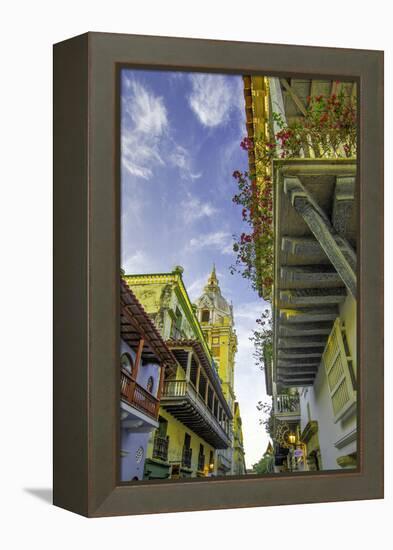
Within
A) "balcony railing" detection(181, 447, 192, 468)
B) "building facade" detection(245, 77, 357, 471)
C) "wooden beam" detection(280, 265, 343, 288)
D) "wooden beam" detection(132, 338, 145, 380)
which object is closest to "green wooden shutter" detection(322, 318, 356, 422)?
"building facade" detection(245, 77, 357, 471)

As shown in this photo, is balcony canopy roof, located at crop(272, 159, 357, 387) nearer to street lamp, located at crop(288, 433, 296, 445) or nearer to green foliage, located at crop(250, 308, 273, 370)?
green foliage, located at crop(250, 308, 273, 370)

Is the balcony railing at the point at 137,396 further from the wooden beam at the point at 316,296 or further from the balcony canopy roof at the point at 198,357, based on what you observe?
the wooden beam at the point at 316,296

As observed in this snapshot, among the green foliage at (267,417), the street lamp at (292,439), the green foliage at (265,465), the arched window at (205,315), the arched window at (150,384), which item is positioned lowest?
the green foliage at (265,465)

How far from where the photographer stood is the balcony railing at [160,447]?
5941 millimetres

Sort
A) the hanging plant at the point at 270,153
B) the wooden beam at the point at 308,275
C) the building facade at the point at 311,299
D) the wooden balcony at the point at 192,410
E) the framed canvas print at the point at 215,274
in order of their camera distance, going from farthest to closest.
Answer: the wooden beam at the point at 308,275 < the building facade at the point at 311,299 < the hanging plant at the point at 270,153 < the wooden balcony at the point at 192,410 < the framed canvas print at the point at 215,274

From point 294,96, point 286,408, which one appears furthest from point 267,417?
point 294,96

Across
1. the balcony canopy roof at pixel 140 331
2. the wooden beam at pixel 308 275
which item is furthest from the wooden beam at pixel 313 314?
the balcony canopy roof at pixel 140 331

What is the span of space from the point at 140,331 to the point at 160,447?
547mm

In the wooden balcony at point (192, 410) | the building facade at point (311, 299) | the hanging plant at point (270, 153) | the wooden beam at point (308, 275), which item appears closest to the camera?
the wooden balcony at point (192, 410)

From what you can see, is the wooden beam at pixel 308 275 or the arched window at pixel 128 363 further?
the wooden beam at pixel 308 275

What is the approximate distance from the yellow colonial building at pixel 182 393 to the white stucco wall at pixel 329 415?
19.6 inches

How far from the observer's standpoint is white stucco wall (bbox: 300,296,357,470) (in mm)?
6379

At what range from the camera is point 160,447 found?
596cm

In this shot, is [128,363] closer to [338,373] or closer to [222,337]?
[222,337]
